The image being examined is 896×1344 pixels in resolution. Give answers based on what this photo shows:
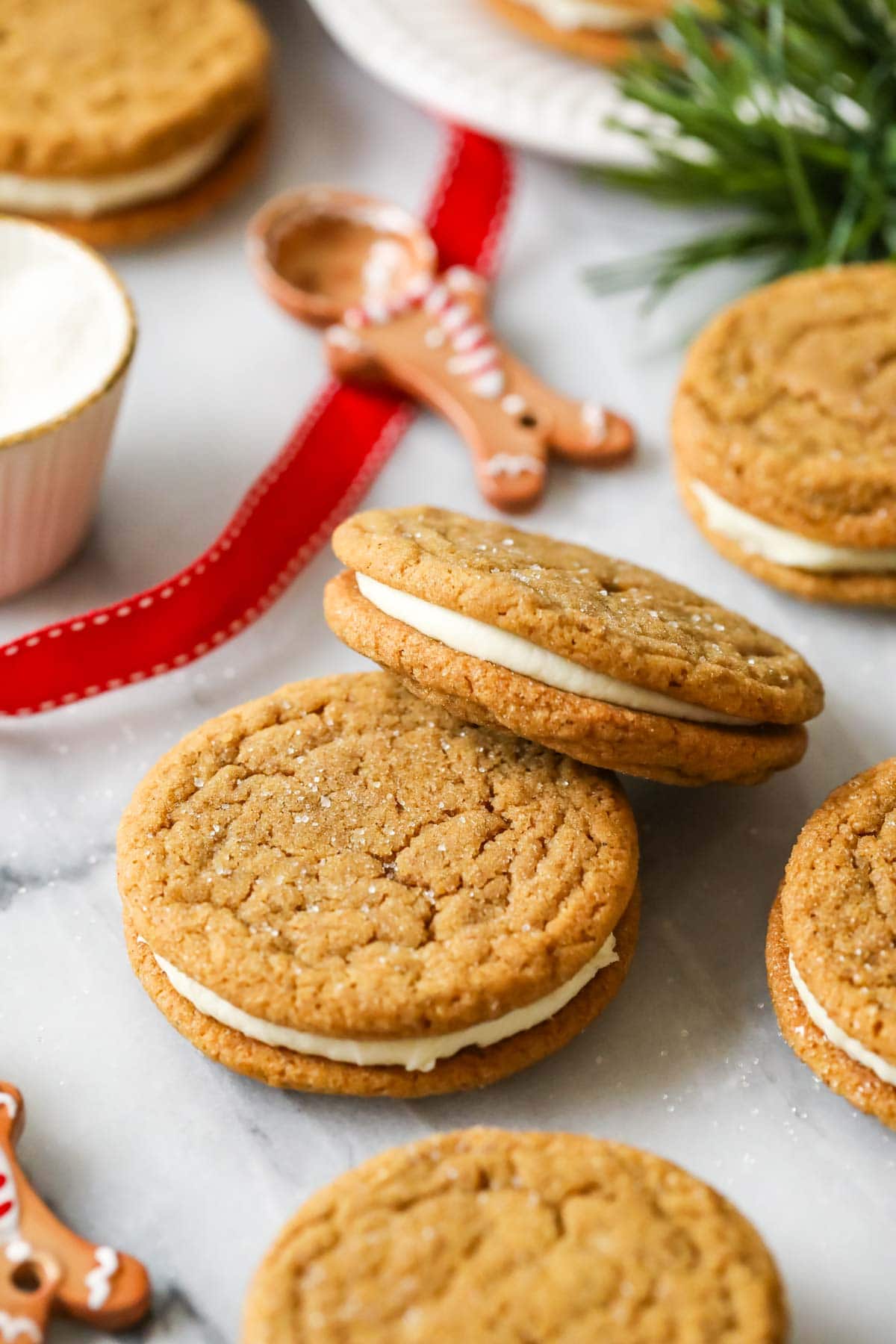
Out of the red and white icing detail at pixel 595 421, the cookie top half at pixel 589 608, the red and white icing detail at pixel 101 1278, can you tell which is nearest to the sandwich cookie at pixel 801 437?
the red and white icing detail at pixel 595 421

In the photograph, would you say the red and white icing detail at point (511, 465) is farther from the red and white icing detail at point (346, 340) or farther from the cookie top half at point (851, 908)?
the cookie top half at point (851, 908)

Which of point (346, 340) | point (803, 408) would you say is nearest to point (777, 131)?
point (803, 408)

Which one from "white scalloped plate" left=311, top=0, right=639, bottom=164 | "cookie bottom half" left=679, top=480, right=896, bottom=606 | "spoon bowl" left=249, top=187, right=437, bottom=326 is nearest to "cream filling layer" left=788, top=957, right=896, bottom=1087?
"cookie bottom half" left=679, top=480, right=896, bottom=606

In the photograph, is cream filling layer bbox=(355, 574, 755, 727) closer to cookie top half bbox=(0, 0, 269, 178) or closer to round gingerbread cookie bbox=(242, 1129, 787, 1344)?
round gingerbread cookie bbox=(242, 1129, 787, 1344)

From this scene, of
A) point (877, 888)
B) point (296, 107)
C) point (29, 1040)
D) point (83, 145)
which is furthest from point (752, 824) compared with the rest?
point (296, 107)

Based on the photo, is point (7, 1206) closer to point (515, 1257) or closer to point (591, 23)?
point (515, 1257)

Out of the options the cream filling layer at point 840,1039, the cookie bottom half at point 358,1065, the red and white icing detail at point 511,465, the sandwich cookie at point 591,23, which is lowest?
the cookie bottom half at point 358,1065

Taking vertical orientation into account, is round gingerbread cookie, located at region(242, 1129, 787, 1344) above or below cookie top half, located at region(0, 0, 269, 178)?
below
